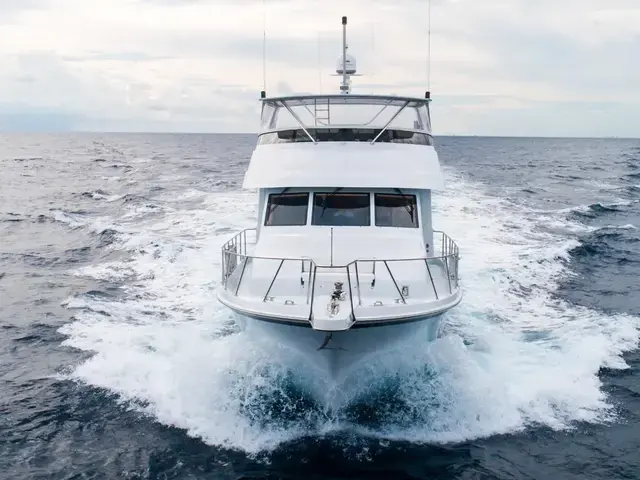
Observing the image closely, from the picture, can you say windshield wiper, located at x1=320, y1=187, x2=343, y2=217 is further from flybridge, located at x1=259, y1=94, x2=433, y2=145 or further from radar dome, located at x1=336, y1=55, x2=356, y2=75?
radar dome, located at x1=336, y1=55, x2=356, y2=75

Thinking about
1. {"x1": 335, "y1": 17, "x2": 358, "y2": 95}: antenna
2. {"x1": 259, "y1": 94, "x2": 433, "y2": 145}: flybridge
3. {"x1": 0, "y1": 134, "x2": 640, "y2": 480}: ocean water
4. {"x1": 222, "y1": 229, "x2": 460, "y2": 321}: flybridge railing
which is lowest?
{"x1": 0, "y1": 134, "x2": 640, "y2": 480}: ocean water

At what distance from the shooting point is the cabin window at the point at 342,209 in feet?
33.2

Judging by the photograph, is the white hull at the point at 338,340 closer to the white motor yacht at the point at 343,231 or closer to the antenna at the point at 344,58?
the white motor yacht at the point at 343,231

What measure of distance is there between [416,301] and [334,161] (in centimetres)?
304

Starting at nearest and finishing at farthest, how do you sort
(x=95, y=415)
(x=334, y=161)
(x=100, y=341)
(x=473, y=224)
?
(x=95, y=415) < (x=334, y=161) < (x=100, y=341) < (x=473, y=224)

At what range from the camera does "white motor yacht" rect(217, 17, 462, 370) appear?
8094 mm

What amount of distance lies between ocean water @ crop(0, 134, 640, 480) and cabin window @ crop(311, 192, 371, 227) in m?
2.40

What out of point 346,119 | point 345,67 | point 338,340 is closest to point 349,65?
point 345,67

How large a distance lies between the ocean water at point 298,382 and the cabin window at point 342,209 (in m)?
2.40

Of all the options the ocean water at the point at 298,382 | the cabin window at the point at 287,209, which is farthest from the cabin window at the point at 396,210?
the ocean water at the point at 298,382

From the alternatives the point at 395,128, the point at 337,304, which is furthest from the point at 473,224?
the point at 337,304

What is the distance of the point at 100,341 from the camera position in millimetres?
11898

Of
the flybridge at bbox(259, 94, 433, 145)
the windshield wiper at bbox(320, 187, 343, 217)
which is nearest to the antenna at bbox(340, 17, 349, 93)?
the flybridge at bbox(259, 94, 433, 145)

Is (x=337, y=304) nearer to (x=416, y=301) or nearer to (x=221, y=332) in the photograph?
(x=416, y=301)
